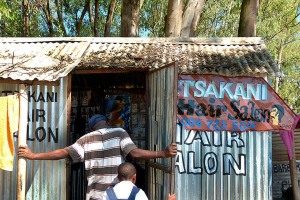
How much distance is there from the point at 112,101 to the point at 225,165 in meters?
2.92

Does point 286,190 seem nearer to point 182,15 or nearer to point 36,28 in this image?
point 182,15

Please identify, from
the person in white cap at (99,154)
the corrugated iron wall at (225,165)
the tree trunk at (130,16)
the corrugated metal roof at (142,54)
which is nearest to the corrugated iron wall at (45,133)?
the corrugated metal roof at (142,54)

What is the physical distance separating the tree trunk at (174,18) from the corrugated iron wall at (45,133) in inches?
186

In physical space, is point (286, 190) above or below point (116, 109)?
below

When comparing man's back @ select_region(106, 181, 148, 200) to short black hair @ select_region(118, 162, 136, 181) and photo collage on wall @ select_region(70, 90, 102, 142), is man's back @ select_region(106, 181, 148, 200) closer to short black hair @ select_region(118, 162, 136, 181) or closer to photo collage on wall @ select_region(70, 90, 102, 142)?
short black hair @ select_region(118, 162, 136, 181)

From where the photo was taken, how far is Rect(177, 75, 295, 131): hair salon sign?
7.01 meters

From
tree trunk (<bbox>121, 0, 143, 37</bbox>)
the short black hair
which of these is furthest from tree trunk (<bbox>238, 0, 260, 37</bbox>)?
the short black hair

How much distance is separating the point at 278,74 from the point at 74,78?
13.2 feet

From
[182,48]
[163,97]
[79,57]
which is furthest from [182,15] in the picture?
[163,97]

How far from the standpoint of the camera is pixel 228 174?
7.54 metres

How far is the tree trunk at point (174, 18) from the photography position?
11039 millimetres

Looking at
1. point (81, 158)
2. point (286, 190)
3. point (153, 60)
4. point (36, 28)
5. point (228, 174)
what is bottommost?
point (286, 190)

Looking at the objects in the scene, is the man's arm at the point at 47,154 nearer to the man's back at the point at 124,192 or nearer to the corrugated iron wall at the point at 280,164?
the man's back at the point at 124,192

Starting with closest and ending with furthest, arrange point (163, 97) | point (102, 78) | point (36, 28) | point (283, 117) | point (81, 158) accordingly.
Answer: point (81, 158)
point (163, 97)
point (283, 117)
point (102, 78)
point (36, 28)
